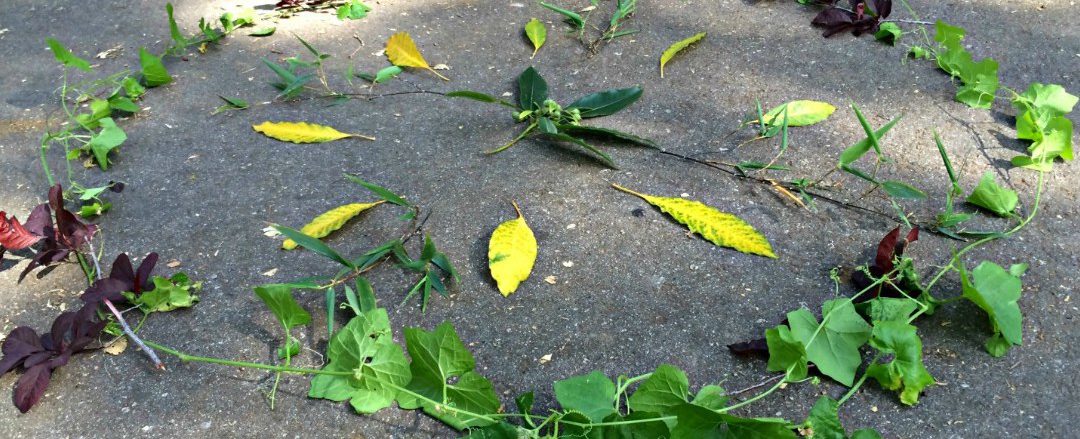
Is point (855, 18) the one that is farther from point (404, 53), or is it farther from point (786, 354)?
point (786, 354)

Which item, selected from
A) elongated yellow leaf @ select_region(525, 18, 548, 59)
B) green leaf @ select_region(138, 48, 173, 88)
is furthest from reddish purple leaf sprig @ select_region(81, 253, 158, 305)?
elongated yellow leaf @ select_region(525, 18, 548, 59)

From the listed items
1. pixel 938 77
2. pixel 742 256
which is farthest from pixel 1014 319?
pixel 938 77

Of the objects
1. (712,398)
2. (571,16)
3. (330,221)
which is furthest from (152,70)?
(712,398)

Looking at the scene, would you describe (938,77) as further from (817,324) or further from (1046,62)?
(817,324)

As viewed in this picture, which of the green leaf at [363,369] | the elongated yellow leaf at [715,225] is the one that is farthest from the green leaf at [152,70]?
the elongated yellow leaf at [715,225]

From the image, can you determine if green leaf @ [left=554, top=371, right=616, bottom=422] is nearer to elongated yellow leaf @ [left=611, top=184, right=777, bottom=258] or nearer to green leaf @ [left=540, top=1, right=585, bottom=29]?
elongated yellow leaf @ [left=611, top=184, right=777, bottom=258]
